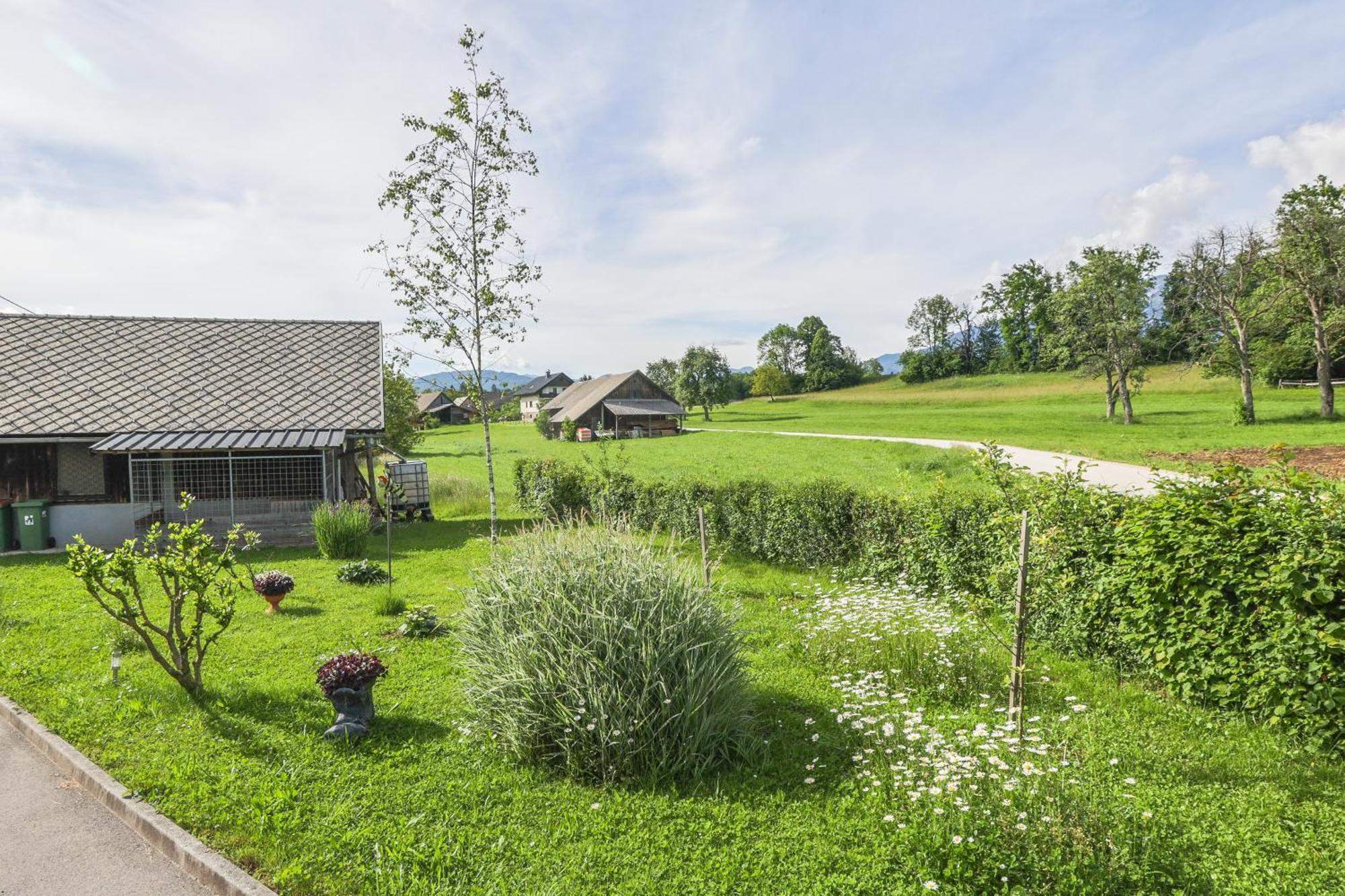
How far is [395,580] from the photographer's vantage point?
12.8m

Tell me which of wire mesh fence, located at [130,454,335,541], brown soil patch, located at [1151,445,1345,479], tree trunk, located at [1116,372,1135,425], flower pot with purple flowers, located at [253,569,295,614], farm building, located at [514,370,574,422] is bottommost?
flower pot with purple flowers, located at [253,569,295,614]

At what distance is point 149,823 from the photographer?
5.07 metres

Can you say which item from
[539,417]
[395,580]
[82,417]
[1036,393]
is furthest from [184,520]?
[1036,393]

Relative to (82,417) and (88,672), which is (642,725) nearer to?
(88,672)

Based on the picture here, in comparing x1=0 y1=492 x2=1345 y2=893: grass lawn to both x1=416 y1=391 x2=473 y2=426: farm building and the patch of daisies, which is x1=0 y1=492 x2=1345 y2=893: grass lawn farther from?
x1=416 y1=391 x2=473 y2=426: farm building

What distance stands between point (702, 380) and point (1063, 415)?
1407 inches

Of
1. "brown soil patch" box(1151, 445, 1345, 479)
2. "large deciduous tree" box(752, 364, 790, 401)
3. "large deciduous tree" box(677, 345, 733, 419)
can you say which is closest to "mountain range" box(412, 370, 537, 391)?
"brown soil patch" box(1151, 445, 1345, 479)

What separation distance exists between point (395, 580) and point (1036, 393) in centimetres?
5917

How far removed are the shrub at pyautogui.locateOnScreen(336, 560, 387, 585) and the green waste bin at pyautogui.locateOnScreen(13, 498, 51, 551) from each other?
8.59 meters

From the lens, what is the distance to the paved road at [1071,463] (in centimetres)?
1340

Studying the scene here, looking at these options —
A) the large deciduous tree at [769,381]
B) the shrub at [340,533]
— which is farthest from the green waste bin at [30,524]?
the large deciduous tree at [769,381]

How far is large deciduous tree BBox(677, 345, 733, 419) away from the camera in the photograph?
7094 cm

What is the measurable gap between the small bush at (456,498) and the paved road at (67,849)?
1517cm

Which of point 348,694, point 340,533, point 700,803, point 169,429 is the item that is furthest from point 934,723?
point 169,429
